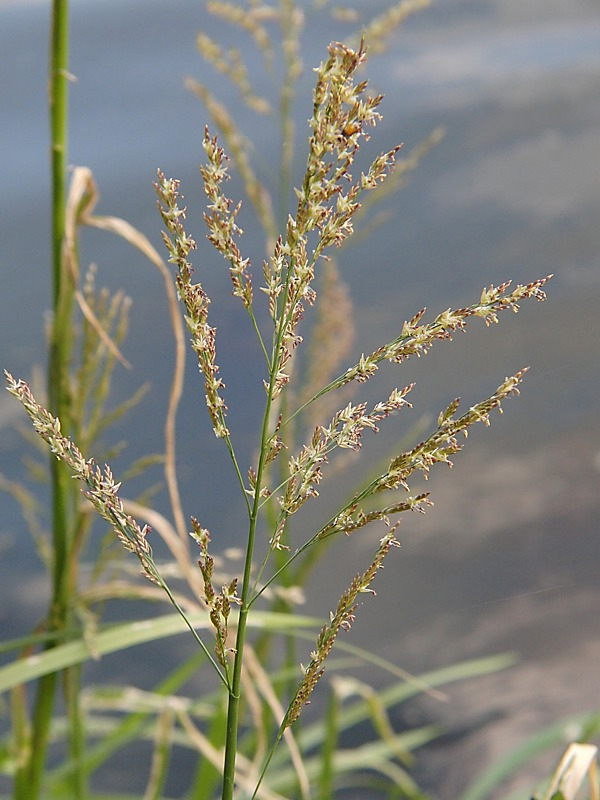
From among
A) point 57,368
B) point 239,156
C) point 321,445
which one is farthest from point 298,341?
point 239,156

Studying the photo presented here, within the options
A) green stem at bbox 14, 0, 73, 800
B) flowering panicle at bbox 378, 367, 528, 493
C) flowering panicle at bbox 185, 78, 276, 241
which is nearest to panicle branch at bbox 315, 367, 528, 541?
flowering panicle at bbox 378, 367, 528, 493

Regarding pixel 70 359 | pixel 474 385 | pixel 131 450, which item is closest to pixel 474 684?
pixel 474 385

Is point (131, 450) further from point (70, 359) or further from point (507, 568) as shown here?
point (70, 359)

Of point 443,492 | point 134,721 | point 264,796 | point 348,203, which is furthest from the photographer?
point 443,492

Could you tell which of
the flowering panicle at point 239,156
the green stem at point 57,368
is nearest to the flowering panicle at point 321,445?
the green stem at point 57,368

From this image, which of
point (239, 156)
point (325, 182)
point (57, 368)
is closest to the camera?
point (325, 182)

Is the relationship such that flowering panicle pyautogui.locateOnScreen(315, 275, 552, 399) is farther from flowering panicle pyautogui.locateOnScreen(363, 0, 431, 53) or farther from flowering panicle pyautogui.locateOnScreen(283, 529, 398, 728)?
flowering panicle pyautogui.locateOnScreen(363, 0, 431, 53)

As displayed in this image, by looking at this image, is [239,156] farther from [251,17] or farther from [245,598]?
[245,598]
